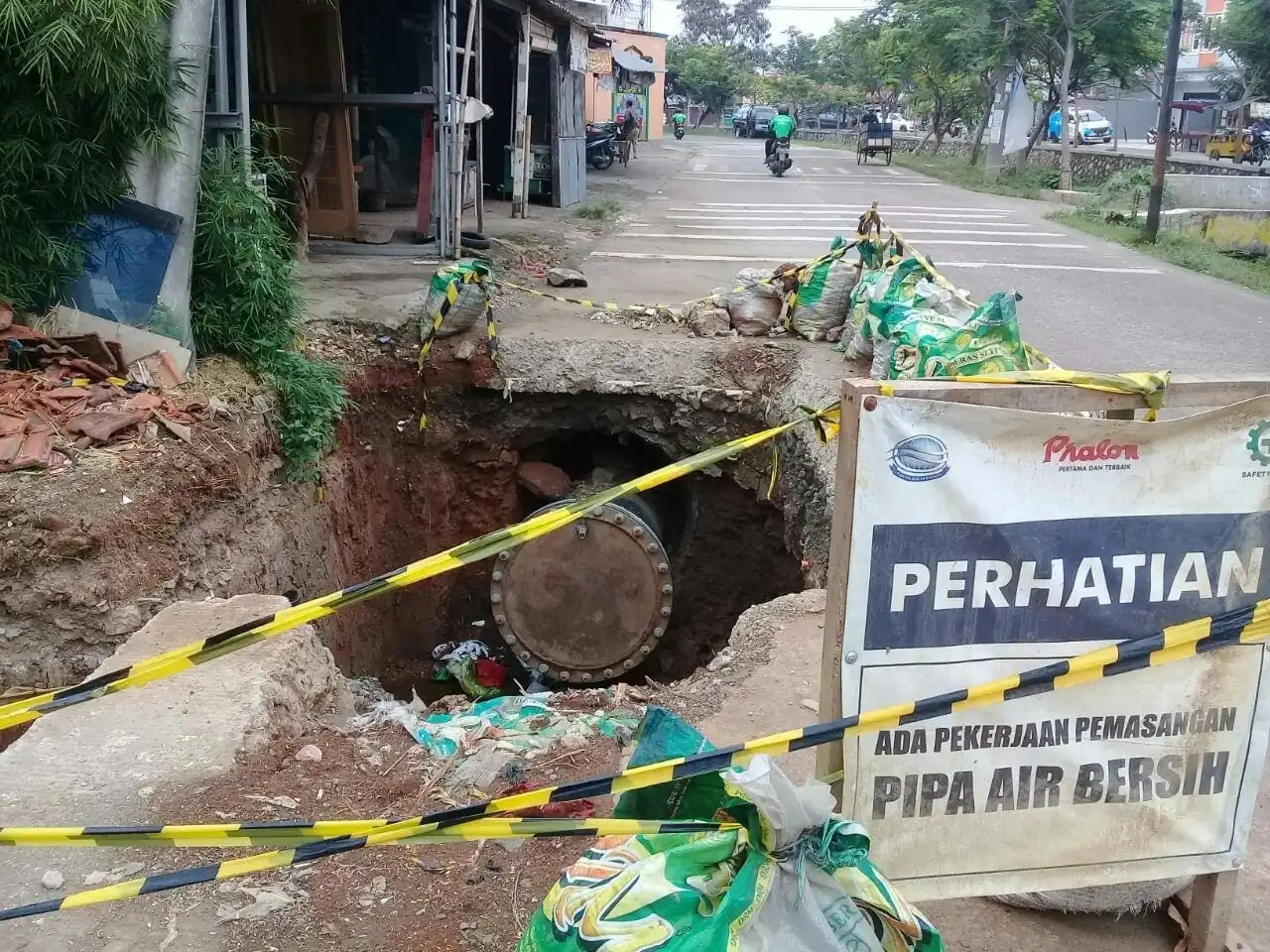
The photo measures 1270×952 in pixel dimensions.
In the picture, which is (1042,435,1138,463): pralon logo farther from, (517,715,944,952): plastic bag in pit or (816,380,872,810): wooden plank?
(517,715,944,952): plastic bag in pit

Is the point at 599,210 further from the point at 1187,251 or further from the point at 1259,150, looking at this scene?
the point at 1259,150

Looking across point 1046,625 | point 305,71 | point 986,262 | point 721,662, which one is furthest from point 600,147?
point 1046,625

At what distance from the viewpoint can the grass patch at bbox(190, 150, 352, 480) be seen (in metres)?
6.14

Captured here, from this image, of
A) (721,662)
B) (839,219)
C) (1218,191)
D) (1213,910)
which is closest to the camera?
(1213,910)

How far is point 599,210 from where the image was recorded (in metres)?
16.7

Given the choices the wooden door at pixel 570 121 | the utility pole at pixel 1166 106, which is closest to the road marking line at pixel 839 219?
the wooden door at pixel 570 121

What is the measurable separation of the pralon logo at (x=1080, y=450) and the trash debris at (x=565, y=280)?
7852 mm

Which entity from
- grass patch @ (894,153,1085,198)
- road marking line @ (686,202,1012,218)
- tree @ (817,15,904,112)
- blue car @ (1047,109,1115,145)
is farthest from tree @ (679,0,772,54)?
road marking line @ (686,202,1012,218)

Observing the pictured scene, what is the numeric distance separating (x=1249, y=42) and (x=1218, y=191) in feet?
30.1

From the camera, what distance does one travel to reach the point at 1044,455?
2150mm

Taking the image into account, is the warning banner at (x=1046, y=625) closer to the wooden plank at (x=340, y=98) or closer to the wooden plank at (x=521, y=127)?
the wooden plank at (x=340, y=98)

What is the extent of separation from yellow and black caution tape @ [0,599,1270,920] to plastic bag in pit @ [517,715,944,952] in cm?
12

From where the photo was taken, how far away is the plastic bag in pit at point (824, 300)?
303 inches

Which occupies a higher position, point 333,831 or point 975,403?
point 975,403
